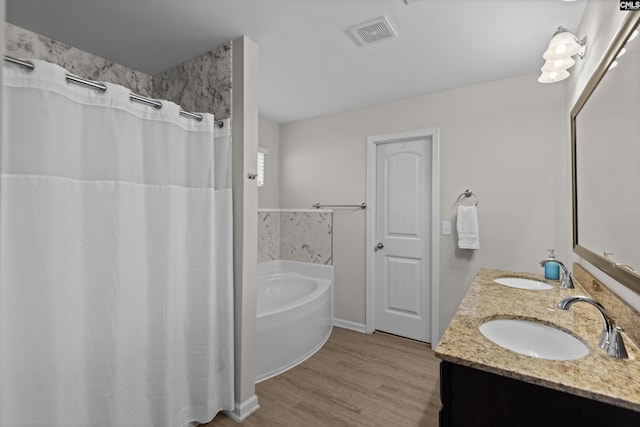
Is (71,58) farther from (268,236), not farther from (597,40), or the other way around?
(597,40)

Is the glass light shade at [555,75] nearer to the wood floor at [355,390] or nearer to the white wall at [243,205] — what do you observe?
the white wall at [243,205]

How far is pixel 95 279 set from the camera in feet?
4.63

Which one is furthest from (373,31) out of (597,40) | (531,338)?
(531,338)

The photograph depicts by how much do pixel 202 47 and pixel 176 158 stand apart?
2.92ft

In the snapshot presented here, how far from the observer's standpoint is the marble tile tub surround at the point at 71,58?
1.82 metres

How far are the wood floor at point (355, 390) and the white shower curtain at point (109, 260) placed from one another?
0.38 m

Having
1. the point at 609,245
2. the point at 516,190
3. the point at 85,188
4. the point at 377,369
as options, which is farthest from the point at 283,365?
the point at 516,190

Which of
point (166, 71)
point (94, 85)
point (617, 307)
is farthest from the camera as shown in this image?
point (166, 71)

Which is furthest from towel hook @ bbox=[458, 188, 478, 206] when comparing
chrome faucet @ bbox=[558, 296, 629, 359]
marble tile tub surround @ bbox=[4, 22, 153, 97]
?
marble tile tub surround @ bbox=[4, 22, 153, 97]

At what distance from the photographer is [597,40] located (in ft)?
4.85

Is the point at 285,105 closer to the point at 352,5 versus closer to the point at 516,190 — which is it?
the point at 352,5

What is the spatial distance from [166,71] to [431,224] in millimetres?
2576

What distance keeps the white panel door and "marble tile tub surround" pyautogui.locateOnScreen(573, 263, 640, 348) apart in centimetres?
142

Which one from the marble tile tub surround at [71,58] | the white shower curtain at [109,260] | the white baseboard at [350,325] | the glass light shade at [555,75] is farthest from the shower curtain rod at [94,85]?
the white baseboard at [350,325]
